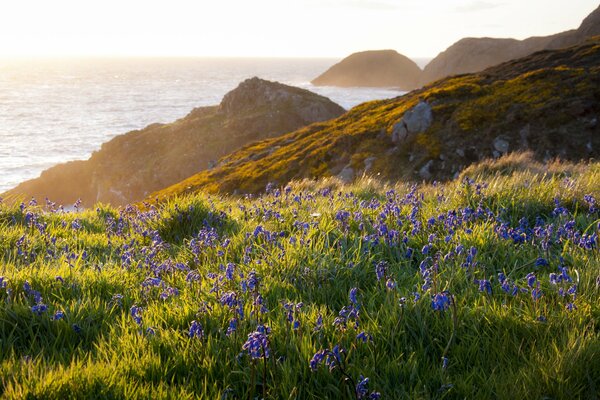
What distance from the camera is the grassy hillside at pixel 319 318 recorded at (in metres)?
2.81

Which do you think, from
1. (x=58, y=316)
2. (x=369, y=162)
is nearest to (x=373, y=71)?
(x=369, y=162)

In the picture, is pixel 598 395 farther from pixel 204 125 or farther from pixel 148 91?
pixel 148 91

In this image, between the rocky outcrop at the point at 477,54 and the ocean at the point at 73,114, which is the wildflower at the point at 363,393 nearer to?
the ocean at the point at 73,114

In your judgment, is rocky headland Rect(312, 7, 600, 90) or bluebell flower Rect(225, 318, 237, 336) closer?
bluebell flower Rect(225, 318, 237, 336)

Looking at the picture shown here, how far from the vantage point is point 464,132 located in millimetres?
22281

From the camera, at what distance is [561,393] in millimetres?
2645

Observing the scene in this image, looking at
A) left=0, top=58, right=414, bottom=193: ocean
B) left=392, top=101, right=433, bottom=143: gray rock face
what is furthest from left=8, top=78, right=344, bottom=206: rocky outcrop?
left=392, top=101, right=433, bottom=143: gray rock face

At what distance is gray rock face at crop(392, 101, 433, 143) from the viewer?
78.2 ft

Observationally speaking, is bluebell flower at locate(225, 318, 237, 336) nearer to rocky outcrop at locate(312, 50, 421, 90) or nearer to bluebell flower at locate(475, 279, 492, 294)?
bluebell flower at locate(475, 279, 492, 294)

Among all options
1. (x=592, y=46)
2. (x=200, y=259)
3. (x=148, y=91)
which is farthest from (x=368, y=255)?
(x=148, y=91)

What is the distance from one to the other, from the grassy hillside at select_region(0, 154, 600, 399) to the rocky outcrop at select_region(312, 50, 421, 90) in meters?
157

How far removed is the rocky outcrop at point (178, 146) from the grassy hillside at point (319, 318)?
4559cm

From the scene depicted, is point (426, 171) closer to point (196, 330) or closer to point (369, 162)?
point (369, 162)

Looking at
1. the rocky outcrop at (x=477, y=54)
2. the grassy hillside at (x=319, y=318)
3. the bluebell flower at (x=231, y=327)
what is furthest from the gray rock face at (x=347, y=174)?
the rocky outcrop at (x=477, y=54)
